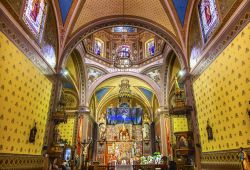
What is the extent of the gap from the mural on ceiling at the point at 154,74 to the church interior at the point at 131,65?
0.23m

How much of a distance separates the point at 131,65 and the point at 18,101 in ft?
43.1

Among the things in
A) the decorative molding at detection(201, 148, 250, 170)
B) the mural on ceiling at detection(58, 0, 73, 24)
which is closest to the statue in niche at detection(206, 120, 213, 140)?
the decorative molding at detection(201, 148, 250, 170)

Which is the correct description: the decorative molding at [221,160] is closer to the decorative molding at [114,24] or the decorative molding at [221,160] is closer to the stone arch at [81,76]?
the decorative molding at [114,24]

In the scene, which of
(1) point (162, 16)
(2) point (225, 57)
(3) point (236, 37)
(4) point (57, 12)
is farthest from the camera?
(1) point (162, 16)

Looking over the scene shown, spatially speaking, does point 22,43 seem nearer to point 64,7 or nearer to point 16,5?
point 16,5

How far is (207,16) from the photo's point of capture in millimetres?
8453

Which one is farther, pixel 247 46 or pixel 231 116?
pixel 231 116

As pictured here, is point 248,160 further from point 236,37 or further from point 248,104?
point 236,37

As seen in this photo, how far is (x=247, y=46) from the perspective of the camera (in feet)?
17.6

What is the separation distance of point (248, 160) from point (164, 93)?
13.3 metres

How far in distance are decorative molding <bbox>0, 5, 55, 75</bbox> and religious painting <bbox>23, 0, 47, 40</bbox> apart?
2.77ft

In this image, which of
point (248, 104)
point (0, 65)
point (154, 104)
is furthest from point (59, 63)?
point (154, 104)

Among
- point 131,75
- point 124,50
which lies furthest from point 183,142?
point 124,50

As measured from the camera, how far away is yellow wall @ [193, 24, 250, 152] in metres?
5.46
